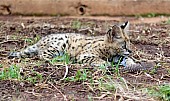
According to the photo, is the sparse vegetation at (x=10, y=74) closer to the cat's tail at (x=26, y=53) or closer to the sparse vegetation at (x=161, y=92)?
Result: the cat's tail at (x=26, y=53)

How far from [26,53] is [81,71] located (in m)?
1.64

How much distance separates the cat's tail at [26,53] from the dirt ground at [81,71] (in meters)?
0.12

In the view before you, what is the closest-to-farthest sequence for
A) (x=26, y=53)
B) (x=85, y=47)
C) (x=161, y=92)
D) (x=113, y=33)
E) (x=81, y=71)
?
(x=161, y=92), (x=81, y=71), (x=113, y=33), (x=85, y=47), (x=26, y=53)

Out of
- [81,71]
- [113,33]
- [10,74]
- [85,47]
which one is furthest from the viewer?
[85,47]

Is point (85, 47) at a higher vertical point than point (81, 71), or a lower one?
higher

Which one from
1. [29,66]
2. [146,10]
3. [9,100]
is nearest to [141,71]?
[29,66]

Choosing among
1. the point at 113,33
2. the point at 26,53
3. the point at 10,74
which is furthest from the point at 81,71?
the point at 26,53

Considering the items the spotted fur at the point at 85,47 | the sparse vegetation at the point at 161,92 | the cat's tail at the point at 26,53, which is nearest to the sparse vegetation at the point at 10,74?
the spotted fur at the point at 85,47

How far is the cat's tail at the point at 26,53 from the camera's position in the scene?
708 centimetres

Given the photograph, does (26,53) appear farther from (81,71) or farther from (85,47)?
(81,71)

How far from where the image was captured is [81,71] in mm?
5836

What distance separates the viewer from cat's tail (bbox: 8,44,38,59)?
708 cm

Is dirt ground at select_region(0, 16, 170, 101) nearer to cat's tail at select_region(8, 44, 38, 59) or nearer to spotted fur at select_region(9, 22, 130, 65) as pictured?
cat's tail at select_region(8, 44, 38, 59)

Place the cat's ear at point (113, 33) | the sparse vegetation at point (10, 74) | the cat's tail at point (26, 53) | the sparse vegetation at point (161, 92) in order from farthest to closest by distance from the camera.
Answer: the cat's tail at point (26, 53), the cat's ear at point (113, 33), the sparse vegetation at point (10, 74), the sparse vegetation at point (161, 92)
